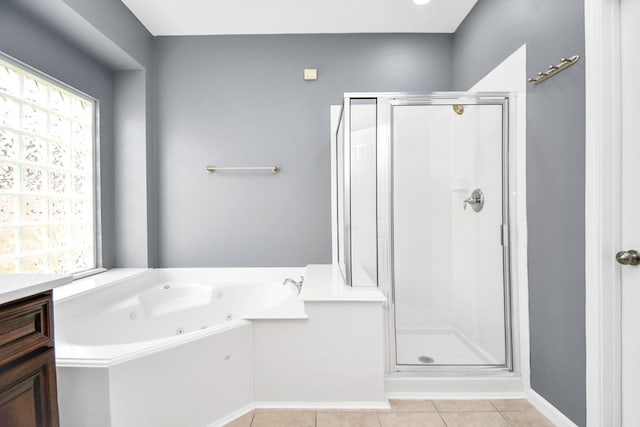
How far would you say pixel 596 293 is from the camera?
4.05 ft

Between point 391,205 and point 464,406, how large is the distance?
119 cm

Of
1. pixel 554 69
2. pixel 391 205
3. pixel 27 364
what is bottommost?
pixel 27 364

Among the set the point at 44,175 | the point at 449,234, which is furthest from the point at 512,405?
the point at 44,175

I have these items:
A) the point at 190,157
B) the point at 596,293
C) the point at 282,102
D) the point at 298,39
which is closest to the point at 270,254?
the point at 190,157

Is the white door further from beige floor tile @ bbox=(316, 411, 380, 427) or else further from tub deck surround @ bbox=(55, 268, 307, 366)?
tub deck surround @ bbox=(55, 268, 307, 366)

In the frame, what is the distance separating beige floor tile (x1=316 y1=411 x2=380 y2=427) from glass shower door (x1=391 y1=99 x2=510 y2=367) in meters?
0.37

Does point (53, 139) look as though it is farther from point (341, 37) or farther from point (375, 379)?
point (375, 379)

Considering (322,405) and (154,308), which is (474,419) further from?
(154,308)

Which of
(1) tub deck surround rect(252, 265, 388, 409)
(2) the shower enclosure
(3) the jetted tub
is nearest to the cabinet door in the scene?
(3) the jetted tub

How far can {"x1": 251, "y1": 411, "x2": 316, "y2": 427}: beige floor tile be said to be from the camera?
156 cm

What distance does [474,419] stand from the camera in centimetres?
159

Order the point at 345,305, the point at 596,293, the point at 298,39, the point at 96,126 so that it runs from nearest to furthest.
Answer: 1. the point at 596,293
2. the point at 345,305
3. the point at 96,126
4. the point at 298,39

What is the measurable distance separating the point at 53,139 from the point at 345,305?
216 cm

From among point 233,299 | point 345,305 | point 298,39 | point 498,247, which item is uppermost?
point 298,39
